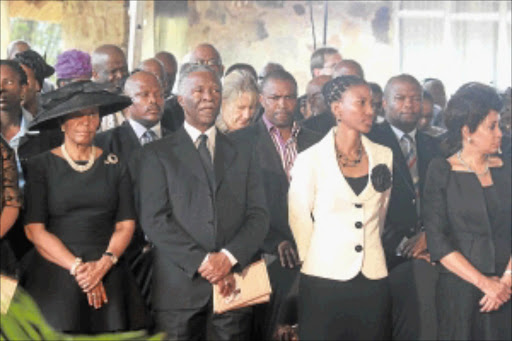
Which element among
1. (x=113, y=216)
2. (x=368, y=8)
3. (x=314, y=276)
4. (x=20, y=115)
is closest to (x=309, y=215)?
(x=314, y=276)

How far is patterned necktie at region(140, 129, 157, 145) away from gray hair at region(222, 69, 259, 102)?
70cm

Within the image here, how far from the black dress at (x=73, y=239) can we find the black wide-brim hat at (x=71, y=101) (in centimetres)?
18

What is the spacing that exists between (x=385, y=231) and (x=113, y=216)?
5.52ft

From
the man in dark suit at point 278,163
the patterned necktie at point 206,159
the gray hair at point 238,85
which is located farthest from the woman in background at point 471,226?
the gray hair at point 238,85

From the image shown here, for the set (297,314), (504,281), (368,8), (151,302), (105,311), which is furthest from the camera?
(368,8)

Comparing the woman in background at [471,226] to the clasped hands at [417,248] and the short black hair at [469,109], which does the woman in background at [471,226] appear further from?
the clasped hands at [417,248]

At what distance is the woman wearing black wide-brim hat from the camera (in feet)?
11.9

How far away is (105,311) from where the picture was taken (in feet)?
12.1

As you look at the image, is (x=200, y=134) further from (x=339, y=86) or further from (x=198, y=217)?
(x=339, y=86)

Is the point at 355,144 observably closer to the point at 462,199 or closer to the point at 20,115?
the point at 462,199

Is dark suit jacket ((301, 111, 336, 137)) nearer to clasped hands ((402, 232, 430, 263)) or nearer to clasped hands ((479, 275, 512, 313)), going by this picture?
clasped hands ((402, 232, 430, 263))

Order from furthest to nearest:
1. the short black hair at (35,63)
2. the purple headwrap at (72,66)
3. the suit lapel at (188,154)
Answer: the purple headwrap at (72,66) < the short black hair at (35,63) < the suit lapel at (188,154)

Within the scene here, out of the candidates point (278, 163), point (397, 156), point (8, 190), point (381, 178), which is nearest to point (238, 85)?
point (278, 163)

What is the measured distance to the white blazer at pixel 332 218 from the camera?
4051 mm
